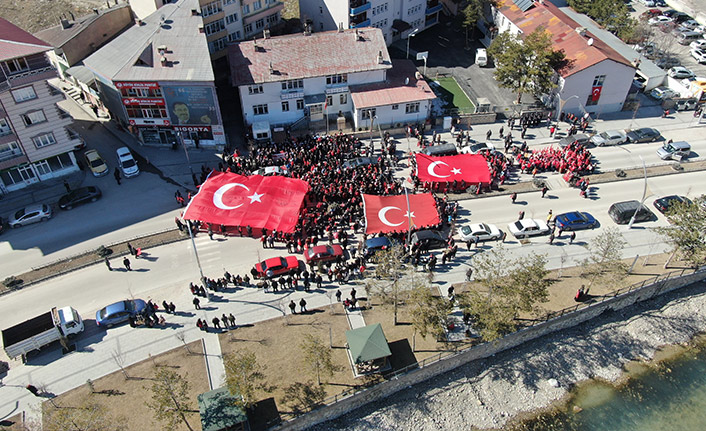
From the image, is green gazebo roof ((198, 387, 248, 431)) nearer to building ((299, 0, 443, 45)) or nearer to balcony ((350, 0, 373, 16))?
building ((299, 0, 443, 45))

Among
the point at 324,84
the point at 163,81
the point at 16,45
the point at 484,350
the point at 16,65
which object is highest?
the point at 16,45

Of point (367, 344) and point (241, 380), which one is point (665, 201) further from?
point (241, 380)

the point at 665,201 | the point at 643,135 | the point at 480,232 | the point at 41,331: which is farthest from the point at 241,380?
the point at 643,135

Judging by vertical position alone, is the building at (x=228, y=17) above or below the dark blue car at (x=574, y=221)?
above

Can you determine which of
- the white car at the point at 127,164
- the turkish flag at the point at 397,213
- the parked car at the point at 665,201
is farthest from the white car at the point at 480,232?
the white car at the point at 127,164

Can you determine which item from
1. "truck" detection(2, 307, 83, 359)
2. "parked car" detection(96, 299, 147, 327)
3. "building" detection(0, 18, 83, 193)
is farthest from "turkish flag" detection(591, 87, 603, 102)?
"truck" detection(2, 307, 83, 359)

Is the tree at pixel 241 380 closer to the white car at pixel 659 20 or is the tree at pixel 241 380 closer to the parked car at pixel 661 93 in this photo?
the parked car at pixel 661 93
